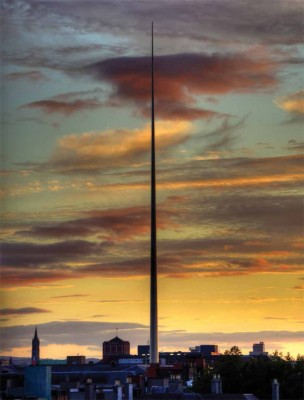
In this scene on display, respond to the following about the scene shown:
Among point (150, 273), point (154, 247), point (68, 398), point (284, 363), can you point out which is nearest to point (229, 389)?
point (284, 363)

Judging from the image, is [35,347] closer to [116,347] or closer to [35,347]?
[35,347]

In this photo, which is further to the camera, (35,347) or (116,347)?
(116,347)

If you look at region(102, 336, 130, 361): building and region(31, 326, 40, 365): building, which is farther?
region(102, 336, 130, 361): building

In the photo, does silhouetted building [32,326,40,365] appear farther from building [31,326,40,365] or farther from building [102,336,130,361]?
building [102,336,130,361]

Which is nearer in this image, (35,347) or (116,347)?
(35,347)

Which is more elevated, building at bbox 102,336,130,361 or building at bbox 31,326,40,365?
building at bbox 102,336,130,361

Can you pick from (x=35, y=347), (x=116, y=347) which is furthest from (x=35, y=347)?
(x=116, y=347)

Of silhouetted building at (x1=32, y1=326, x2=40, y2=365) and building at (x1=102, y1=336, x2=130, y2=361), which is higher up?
building at (x1=102, y1=336, x2=130, y2=361)

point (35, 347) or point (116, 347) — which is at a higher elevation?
point (116, 347)

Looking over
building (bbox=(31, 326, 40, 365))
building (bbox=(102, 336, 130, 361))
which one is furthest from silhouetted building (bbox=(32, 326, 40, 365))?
building (bbox=(102, 336, 130, 361))

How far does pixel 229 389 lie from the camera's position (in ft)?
160

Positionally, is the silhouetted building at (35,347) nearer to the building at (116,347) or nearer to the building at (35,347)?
the building at (35,347)

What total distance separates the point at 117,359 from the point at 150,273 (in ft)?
112

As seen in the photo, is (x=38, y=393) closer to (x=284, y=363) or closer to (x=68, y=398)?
(x=68, y=398)
